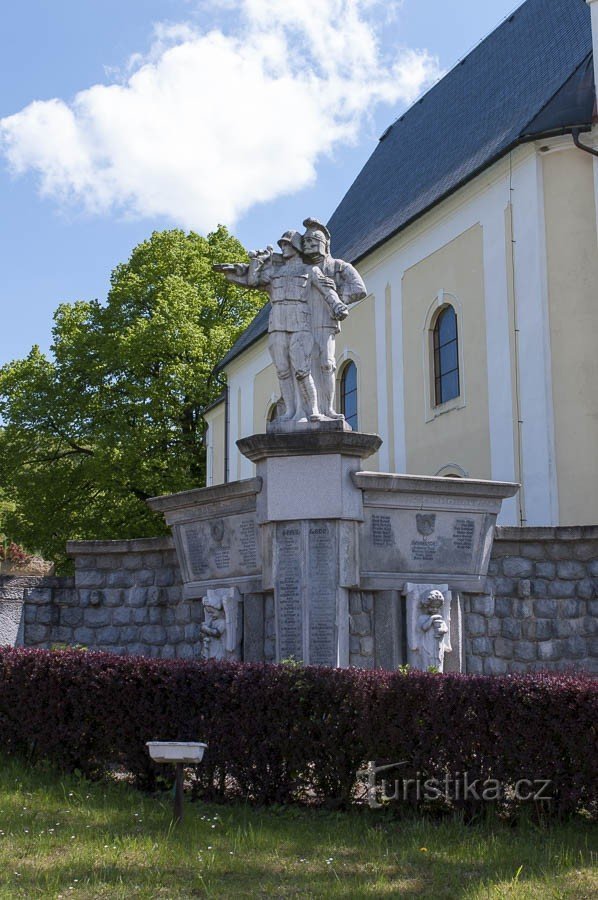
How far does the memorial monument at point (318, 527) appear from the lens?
10.4 metres

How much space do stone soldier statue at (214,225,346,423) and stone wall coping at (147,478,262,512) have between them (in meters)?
0.75

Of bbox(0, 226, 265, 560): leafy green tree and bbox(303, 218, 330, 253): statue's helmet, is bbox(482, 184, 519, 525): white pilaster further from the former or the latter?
bbox(0, 226, 265, 560): leafy green tree

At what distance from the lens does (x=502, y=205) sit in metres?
20.4

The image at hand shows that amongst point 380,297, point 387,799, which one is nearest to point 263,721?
point 387,799

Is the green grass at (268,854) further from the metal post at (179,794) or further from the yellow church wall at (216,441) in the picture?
the yellow church wall at (216,441)

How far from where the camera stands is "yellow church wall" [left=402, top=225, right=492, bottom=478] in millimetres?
20672

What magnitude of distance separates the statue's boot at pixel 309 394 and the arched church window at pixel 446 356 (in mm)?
11165

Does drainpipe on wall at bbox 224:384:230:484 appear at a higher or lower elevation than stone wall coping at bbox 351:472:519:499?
higher

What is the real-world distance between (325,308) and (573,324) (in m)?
8.75

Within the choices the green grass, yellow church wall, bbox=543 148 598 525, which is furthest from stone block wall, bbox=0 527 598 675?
yellow church wall, bbox=543 148 598 525

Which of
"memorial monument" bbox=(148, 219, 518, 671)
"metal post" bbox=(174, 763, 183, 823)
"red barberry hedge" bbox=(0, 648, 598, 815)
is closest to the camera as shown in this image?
"metal post" bbox=(174, 763, 183, 823)

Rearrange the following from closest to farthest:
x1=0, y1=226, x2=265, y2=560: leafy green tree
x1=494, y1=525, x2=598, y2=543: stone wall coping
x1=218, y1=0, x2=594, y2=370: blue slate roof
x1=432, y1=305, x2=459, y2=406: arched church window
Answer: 1. x1=494, y1=525, x2=598, y2=543: stone wall coping
2. x1=218, y1=0, x2=594, y2=370: blue slate roof
3. x1=432, y1=305, x2=459, y2=406: arched church window
4. x1=0, y1=226, x2=265, y2=560: leafy green tree

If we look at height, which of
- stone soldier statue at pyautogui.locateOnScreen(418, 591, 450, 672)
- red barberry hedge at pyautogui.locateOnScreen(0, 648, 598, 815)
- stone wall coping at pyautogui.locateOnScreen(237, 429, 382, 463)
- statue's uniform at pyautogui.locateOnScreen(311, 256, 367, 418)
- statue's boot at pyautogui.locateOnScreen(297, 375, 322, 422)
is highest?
statue's uniform at pyautogui.locateOnScreen(311, 256, 367, 418)

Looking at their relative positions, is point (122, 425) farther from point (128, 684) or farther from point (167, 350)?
point (128, 684)
